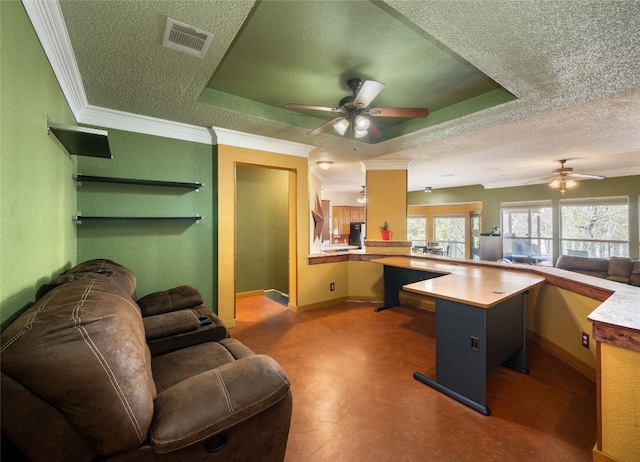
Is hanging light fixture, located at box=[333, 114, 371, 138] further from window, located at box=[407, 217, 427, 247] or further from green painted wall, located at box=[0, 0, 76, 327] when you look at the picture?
window, located at box=[407, 217, 427, 247]

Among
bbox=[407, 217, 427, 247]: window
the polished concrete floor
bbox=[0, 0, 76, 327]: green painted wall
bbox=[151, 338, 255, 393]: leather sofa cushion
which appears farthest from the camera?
bbox=[407, 217, 427, 247]: window

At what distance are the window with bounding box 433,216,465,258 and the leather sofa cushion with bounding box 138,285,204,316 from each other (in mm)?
8307

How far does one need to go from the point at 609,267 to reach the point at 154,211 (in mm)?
7787

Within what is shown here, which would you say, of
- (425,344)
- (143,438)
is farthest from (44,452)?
(425,344)

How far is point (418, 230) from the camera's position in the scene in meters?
9.91

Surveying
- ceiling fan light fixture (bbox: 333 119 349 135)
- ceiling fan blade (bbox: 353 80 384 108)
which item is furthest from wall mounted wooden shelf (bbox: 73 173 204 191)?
ceiling fan blade (bbox: 353 80 384 108)

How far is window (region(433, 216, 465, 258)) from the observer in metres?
8.77

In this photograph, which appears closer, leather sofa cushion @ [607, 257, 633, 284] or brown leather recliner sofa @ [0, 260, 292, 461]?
brown leather recliner sofa @ [0, 260, 292, 461]

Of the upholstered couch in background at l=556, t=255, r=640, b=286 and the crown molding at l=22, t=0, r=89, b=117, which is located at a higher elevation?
the crown molding at l=22, t=0, r=89, b=117

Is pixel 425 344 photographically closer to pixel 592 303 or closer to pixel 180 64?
pixel 592 303

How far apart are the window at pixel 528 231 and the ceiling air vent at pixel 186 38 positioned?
27.2 ft

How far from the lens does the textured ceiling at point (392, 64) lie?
1.52m

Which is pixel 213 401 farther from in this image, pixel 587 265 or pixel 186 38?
pixel 587 265

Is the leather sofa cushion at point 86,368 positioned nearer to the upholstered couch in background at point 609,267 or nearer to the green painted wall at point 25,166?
the green painted wall at point 25,166
